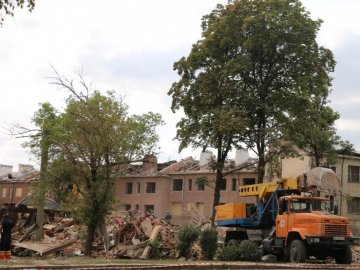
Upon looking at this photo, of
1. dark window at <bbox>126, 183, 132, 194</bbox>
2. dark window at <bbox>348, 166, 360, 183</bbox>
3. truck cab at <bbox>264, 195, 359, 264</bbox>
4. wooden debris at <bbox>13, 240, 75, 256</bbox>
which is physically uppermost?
dark window at <bbox>348, 166, 360, 183</bbox>

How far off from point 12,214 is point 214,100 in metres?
18.1

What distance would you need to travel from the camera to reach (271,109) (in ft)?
104

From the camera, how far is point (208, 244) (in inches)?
827

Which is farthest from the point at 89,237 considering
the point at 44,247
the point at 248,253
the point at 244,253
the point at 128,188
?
the point at 128,188

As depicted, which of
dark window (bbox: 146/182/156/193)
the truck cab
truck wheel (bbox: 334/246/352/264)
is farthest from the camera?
dark window (bbox: 146/182/156/193)

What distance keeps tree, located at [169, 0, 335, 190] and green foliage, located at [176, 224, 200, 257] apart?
9.35 m

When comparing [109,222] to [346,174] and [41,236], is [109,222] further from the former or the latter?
[346,174]

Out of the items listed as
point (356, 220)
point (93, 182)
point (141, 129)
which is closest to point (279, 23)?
point (141, 129)

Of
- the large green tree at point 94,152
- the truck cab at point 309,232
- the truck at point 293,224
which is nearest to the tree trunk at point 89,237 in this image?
the large green tree at point 94,152

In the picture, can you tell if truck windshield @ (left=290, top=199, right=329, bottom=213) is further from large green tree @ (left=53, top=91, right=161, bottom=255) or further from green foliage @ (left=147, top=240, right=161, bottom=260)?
large green tree @ (left=53, top=91, right=161, bottom=255)

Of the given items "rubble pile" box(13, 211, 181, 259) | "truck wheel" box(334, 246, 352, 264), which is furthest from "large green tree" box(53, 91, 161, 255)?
"truck wheel" box(334, 246, 352, 264)

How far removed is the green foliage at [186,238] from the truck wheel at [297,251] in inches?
166

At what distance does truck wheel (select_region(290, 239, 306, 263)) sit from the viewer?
19234 millimetres

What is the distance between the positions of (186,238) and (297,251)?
16.2 feet
